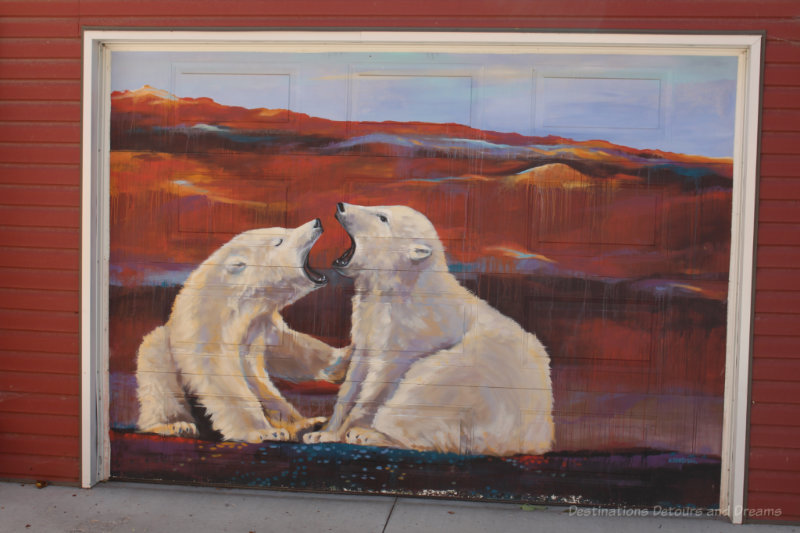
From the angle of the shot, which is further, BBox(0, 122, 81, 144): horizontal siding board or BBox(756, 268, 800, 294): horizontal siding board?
BBox(0, 122, 81, 144): horizontal siding board

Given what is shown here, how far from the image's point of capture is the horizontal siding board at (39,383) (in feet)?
11.8

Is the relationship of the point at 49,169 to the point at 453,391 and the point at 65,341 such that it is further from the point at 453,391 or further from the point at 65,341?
the point at 453,391

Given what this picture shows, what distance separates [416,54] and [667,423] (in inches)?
94.6

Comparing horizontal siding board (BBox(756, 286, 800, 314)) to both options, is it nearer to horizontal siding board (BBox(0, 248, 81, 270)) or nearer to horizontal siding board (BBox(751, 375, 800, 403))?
horizontal siding board (BBox(751, 375, 800, 403))

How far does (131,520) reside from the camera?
128 inches

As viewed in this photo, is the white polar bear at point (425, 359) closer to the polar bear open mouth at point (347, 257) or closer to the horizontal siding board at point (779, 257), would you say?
the polar bear open mouth at point (347, 257)

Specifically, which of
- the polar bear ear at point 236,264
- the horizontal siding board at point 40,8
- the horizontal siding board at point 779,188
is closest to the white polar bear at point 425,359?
the polar bear ear at point 236,264

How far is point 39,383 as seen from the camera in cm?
362

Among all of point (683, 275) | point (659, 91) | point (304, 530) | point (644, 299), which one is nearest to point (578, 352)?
point (644, 299)

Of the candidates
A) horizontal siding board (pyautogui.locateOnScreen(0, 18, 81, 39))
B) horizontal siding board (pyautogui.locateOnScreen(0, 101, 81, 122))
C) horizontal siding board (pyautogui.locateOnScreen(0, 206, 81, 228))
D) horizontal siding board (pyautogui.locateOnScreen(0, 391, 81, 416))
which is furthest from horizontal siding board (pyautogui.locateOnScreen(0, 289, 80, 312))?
horizontal siding board (pyautogui.locateOnScreen(0, 18, 81, 39))

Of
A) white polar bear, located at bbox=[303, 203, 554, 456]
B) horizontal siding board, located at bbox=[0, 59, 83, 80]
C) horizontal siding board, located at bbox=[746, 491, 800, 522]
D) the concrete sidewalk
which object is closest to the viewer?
the concrete sidewalk

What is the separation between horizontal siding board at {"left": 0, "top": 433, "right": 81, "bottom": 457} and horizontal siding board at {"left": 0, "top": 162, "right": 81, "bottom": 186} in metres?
1.46

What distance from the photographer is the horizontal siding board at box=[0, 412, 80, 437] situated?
3613 millimetres

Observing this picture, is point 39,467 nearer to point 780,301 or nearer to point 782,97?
point 780,301
